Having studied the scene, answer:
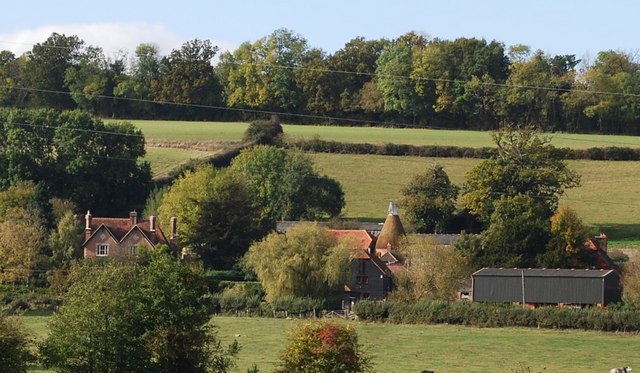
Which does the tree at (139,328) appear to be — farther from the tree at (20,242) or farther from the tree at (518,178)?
the tree at (518,178)

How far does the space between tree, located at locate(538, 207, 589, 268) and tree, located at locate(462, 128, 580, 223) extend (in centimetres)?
827

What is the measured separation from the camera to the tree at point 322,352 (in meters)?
45.5

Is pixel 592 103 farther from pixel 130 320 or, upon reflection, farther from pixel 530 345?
pixel 130 320

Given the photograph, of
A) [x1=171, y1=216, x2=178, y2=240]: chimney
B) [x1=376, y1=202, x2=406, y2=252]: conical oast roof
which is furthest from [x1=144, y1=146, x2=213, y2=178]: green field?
[x1=376, y1=202, x2=406, y2=252]: conical oast roof

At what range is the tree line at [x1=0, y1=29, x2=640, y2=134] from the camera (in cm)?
13838

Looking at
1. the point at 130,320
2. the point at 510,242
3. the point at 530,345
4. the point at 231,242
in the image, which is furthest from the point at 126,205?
the point at 130,320

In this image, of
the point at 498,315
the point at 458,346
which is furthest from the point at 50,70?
the point at 458,346

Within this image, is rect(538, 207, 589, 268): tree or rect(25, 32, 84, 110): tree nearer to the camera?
rect(538, 207, 589, 268): tree

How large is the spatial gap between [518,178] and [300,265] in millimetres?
23931

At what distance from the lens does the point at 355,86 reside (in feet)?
478

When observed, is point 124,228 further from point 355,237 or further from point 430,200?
point 430,200

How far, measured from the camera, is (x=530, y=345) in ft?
213

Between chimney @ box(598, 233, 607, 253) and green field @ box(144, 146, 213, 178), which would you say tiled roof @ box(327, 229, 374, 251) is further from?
green field @ box(144, 146, 213, 178)

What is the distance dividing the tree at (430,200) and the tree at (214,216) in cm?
1080
